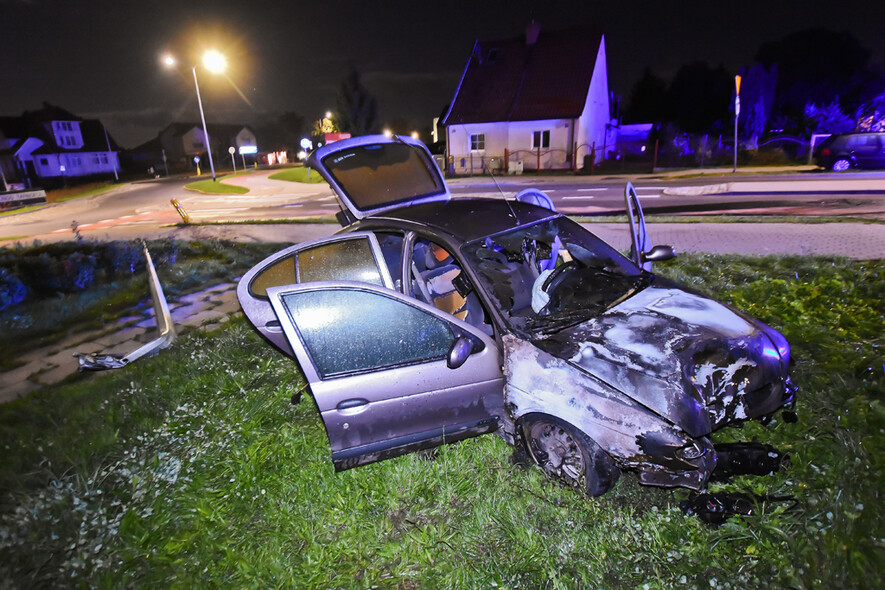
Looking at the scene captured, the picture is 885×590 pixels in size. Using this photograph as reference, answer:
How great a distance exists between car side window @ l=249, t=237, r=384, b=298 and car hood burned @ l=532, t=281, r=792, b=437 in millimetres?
1790

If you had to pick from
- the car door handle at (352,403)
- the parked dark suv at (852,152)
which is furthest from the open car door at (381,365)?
the parked dark suv at (852,152)

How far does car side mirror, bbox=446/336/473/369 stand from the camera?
2914 mm

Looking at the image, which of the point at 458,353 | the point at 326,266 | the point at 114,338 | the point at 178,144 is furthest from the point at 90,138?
the point at 458,353

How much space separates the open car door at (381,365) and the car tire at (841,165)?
20260 mm

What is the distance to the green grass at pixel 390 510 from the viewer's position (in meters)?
2.67

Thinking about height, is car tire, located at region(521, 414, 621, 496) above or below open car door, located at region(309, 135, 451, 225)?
below

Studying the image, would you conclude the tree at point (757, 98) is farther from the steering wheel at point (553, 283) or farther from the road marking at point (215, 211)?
the steering wheel at point (553, 283)

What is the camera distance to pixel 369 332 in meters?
3.15

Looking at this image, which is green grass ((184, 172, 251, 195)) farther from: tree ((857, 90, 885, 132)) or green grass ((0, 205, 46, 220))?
tree ((857, 90, 885, 132))

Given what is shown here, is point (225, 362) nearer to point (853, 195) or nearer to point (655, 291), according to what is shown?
point (655, 291)

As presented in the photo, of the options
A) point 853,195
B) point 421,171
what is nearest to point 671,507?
point 421,171

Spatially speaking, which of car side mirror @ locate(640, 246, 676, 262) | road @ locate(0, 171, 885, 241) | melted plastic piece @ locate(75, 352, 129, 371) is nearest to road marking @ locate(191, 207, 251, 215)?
road @ locate(0, 171, 885, 241)

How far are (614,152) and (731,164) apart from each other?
5.52 m

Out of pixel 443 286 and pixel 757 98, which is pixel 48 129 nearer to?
pixel 757 98
